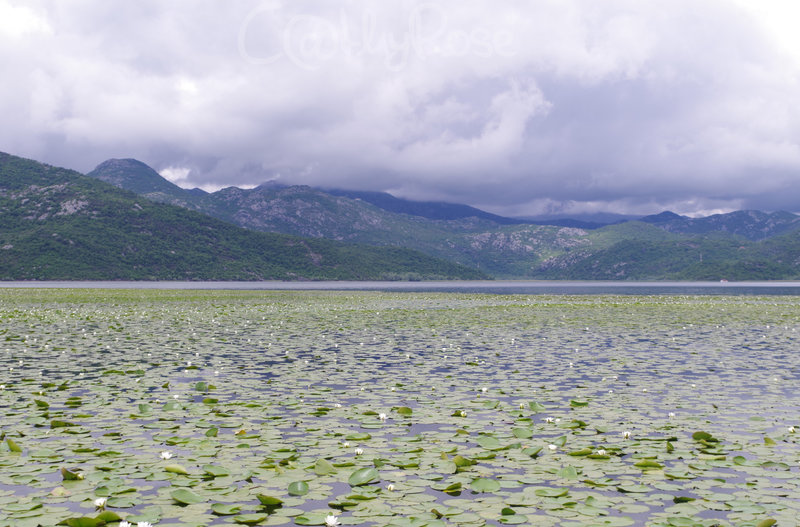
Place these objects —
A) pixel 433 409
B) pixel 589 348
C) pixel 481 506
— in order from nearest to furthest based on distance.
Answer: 1. pixel 481 506
2. pixel 433 409
3. pixel 589 348

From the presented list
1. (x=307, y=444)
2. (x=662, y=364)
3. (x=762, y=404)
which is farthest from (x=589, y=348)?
(x=307, y=444)

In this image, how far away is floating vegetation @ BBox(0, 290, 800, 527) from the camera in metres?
8.01

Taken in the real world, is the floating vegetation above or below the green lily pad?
below

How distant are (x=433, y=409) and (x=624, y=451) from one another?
5.06 meters

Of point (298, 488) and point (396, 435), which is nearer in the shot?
point (298, 488)

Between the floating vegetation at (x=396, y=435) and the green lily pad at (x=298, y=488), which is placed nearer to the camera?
the floating vegetation at (x=396, y=435)

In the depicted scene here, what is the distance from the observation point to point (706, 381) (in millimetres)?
18359

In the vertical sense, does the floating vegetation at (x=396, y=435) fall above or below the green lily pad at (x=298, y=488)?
below

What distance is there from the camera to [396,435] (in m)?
12.0

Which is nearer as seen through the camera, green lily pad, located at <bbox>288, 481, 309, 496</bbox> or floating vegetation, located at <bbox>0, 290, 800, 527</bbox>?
floating vegetation, located at <bbox>0, 290, 800, 527</bbox>

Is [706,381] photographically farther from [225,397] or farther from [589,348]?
[225,397]

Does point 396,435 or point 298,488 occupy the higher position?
point 298,488

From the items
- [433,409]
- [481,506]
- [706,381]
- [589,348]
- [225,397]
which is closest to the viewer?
[481,506]

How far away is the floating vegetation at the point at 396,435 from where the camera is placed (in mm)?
8008
